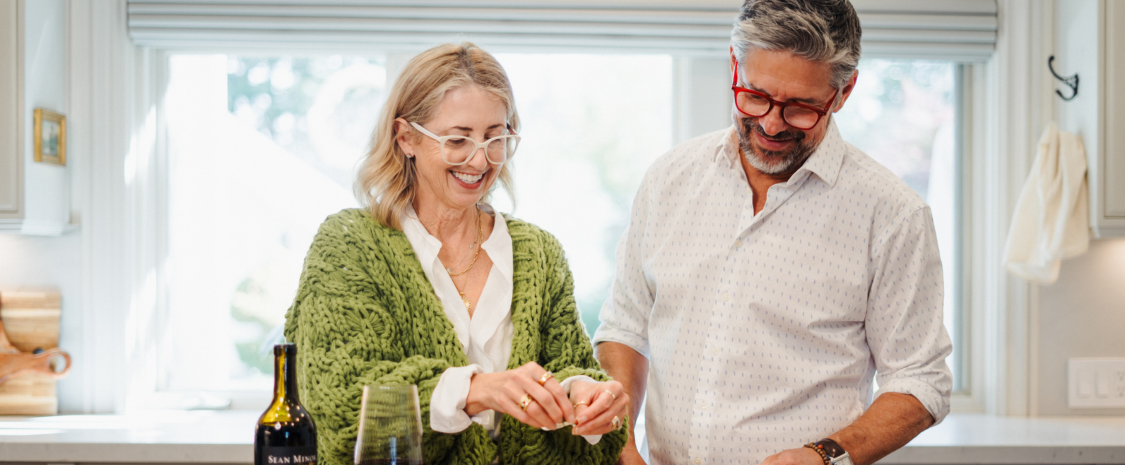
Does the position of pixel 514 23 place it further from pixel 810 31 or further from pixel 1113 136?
pixel 1113 136

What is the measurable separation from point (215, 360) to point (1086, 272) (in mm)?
2656

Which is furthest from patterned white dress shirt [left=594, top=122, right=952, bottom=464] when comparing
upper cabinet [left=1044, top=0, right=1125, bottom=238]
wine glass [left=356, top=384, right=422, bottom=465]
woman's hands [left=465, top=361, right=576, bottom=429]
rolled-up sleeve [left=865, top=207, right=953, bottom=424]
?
upper cabinet [left=1044, top=0, right=1125, bottom=238]

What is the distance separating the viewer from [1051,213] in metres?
2.16

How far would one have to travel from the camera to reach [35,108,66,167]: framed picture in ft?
6.89

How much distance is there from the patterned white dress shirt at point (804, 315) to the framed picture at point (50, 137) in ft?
Result: 5.80

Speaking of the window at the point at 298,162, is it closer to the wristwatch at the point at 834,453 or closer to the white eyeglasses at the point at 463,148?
the white eyeglasses at the point at 463,148

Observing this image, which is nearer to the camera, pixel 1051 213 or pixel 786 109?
pixel 786 109

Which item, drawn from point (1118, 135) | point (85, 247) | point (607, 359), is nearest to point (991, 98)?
point (1118, 135)

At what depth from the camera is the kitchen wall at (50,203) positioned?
2090 mm

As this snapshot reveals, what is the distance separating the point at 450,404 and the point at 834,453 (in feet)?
1.94

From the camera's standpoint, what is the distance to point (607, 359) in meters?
1.49

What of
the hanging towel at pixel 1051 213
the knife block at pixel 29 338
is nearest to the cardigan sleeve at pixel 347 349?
the knife block at pixel 29 338

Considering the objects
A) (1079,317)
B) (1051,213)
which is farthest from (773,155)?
(1079,317)

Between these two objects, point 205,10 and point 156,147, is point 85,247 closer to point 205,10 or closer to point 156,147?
point 156,147
